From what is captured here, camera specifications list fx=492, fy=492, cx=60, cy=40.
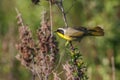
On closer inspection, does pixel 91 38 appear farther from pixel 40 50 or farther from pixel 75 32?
pixel 75 32

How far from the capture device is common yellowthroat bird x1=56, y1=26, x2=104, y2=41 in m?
3.51

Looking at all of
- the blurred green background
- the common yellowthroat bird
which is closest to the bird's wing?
the common yellowthroat bird

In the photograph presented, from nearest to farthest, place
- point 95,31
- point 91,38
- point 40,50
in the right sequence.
A: 1. point 95,31
2. point 40,50
3. point 91,38

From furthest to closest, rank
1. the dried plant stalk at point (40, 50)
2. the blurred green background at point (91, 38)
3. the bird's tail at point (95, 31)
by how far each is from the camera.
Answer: the blurred green background at point (91, 38) < the dried plant stalk at point (40, 50) < the bird's tail at point (95, 31)

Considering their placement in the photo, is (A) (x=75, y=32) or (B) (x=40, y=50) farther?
(B) (x=40, y=50)

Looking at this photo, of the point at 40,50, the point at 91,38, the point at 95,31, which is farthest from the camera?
the point at 91,38

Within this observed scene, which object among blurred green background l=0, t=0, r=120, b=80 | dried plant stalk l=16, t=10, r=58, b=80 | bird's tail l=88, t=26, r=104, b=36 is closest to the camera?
bird's tail l=88, t=26, r=104, b=36

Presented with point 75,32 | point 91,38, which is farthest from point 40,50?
point 91,38

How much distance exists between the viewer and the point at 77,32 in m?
3.61

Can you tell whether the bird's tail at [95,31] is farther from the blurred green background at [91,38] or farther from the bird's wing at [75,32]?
the blurred green background at [91,38]

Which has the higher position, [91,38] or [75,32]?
[91,38]

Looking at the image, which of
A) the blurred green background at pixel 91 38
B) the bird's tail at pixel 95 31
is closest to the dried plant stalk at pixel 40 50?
the bird's tail at pixel 95 31

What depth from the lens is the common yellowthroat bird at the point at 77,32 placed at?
3.51 metres

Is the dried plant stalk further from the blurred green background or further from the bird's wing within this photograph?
the blurred green background
